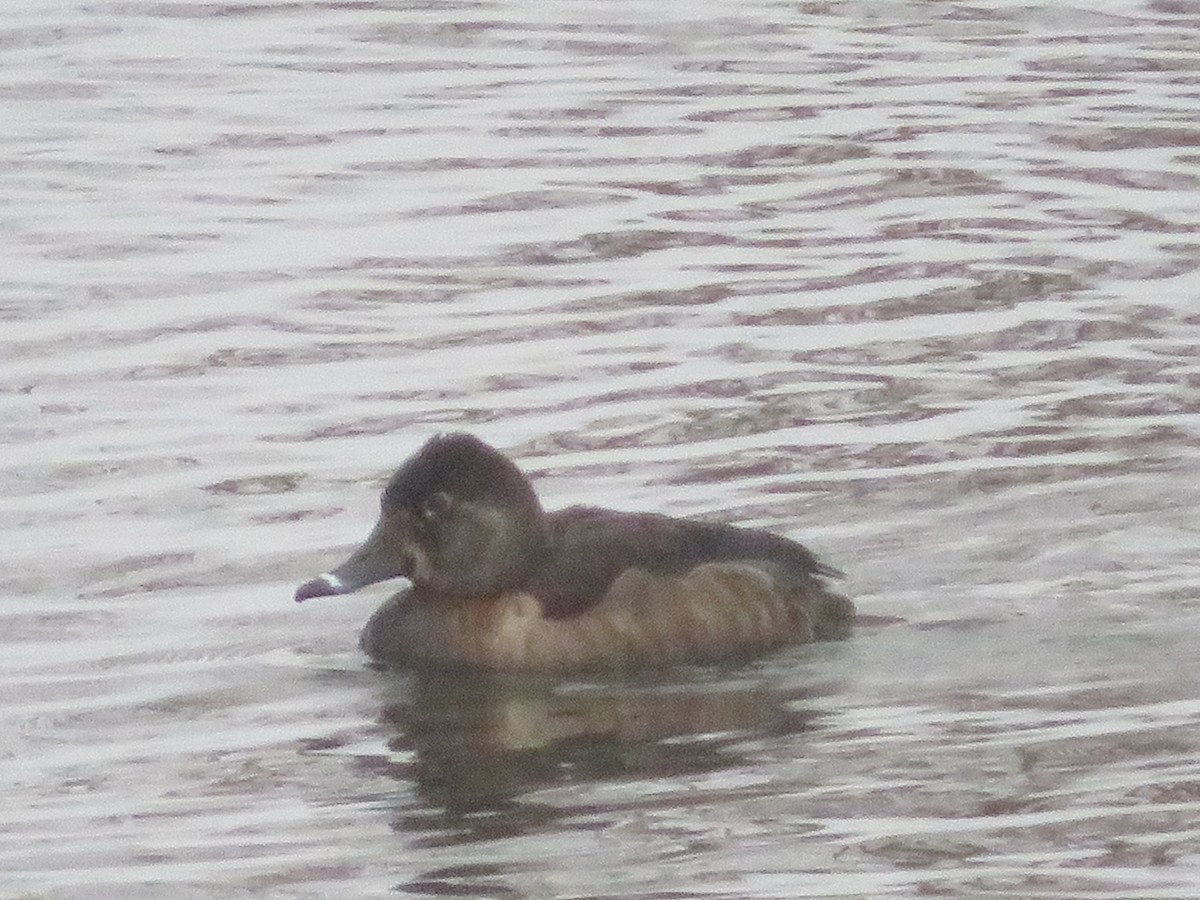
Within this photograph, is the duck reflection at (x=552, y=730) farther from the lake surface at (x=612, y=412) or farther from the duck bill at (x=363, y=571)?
the duck bill at (x=363, y=571)

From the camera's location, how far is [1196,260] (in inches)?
585

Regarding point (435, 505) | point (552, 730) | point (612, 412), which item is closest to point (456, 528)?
point (435, 505)

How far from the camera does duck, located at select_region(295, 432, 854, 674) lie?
10.0 meters

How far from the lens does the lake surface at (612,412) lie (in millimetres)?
8398

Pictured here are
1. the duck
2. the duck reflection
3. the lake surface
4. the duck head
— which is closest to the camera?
the lake surface

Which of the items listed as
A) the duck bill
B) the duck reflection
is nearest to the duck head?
the duck bill

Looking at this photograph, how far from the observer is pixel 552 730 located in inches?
372

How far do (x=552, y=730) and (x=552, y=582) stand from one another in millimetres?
786

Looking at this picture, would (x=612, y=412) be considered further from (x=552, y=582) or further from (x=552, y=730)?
(x=552, y=730)

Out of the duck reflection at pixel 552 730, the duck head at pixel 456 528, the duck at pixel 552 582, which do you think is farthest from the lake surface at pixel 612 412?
the duck head at pixel 456 528

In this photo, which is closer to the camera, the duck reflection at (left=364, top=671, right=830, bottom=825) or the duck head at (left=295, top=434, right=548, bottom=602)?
the duck reflection at (left=364, top=671, right=830, bottom=825)

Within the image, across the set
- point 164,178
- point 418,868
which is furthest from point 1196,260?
point 418,868

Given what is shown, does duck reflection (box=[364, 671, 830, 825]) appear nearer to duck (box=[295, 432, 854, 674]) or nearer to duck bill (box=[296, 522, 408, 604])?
duck (box=[295, 432, 854, 674])

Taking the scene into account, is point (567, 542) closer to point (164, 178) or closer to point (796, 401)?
point (796, 401)
